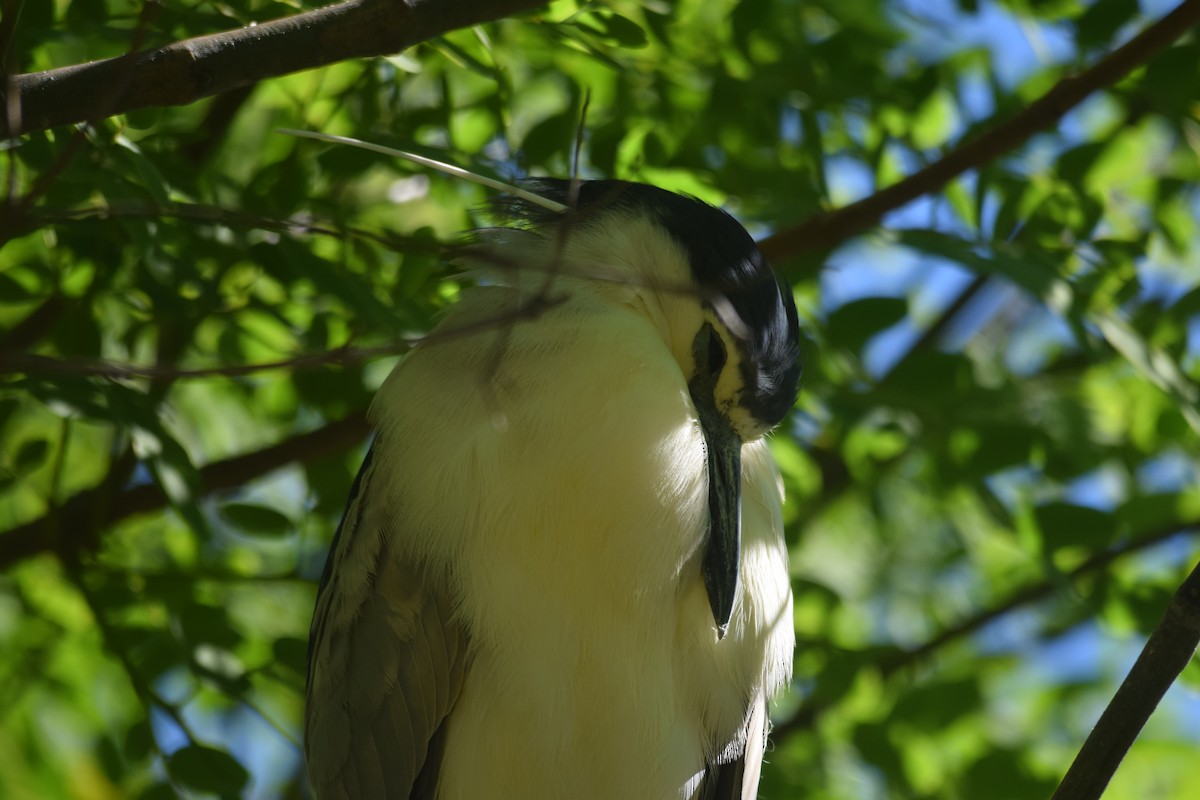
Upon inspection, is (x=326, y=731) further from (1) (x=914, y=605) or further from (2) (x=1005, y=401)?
(1) (x=914, y=605)

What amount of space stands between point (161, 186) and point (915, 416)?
126cm

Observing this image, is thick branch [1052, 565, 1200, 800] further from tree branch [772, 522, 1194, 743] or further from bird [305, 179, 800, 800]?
tree branch [772, 522, 1194, 743]

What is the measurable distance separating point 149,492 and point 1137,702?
1.67 m

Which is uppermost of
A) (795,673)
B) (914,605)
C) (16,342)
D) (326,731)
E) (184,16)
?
(184,16)

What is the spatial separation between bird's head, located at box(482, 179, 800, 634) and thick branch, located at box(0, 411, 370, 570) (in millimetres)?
553

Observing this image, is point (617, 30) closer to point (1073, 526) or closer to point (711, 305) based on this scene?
point (711, 305)

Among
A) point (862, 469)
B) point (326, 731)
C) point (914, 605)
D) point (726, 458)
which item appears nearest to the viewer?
point (726, 458)

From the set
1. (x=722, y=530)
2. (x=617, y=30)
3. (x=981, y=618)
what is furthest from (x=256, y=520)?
(x=981, y=618)

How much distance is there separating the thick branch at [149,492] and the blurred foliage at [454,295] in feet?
0.04

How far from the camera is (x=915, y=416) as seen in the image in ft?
7.07

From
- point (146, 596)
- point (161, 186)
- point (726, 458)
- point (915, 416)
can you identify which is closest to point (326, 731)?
point (146, 596)

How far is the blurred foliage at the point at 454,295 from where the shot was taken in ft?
6.30

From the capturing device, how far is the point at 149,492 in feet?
7.49

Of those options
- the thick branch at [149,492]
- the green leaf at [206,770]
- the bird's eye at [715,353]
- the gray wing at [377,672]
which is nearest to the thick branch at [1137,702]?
the bird's eye at [715,353]
